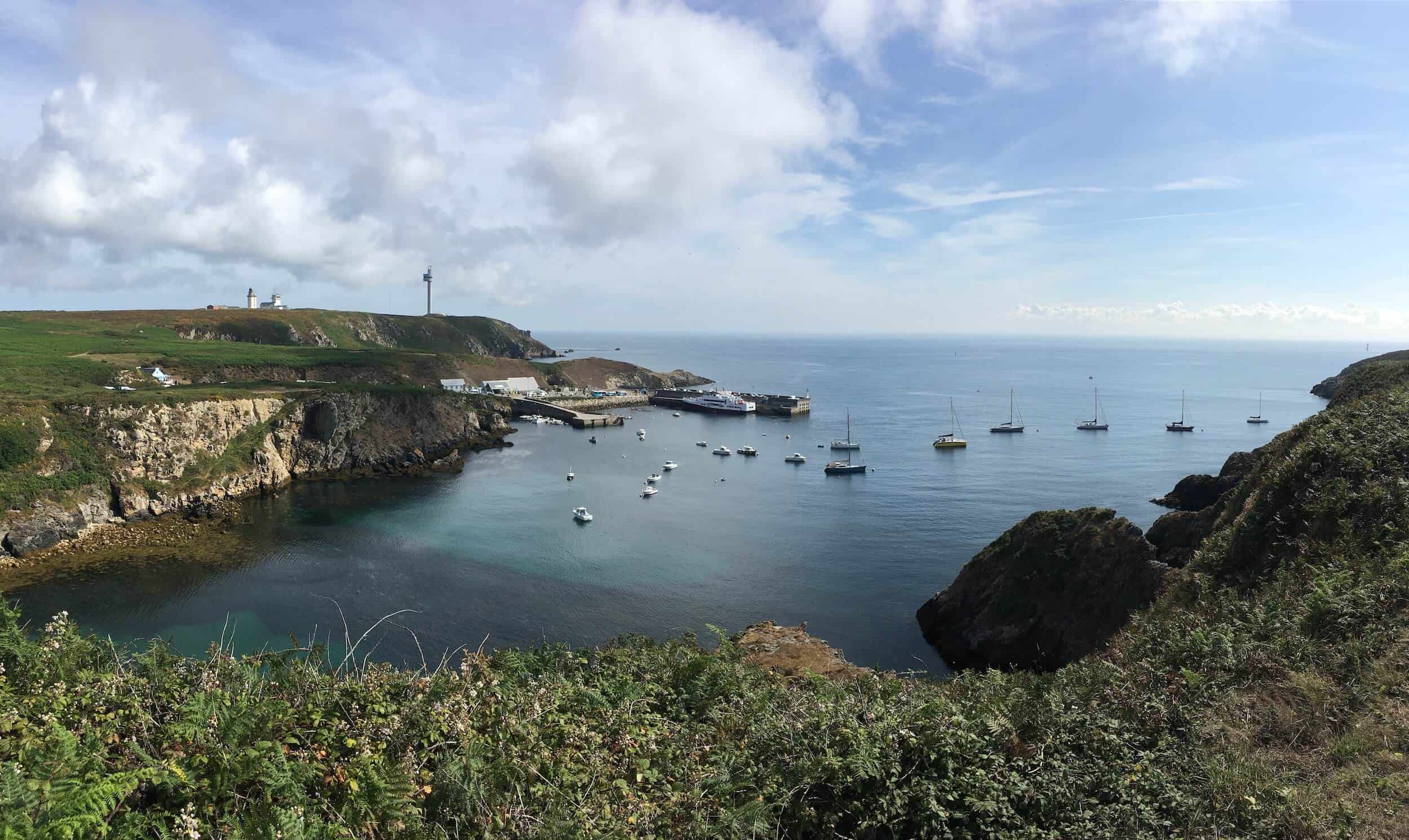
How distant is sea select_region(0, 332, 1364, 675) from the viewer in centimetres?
2841

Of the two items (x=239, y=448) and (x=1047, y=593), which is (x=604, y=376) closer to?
(x=239, y=448)

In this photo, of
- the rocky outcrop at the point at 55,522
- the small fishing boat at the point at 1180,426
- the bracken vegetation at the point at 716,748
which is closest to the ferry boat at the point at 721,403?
the small fishing boat at the point at 1180,426

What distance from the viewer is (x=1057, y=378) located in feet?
530

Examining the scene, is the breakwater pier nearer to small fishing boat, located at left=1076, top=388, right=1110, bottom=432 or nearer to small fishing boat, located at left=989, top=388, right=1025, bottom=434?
small fishing boat, located at left=989, top=388, right=1025, bottom=434

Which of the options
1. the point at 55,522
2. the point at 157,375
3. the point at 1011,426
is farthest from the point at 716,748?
the point at 1011,426

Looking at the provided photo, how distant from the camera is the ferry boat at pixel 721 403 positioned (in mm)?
101125

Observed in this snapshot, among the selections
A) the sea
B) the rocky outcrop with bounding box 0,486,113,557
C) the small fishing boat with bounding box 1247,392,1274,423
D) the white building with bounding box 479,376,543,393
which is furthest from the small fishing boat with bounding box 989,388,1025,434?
the rocky outcrop with bounding box 0,486,113,557

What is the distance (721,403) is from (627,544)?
6460 cm

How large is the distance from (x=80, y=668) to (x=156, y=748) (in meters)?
2.39

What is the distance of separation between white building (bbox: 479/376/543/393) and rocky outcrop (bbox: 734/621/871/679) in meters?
87.1

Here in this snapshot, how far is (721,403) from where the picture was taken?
4102 inches

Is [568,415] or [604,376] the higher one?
[604,376]

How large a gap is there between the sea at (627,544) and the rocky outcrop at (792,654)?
5750 mm

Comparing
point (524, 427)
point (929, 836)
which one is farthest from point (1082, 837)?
point (524, 427)
